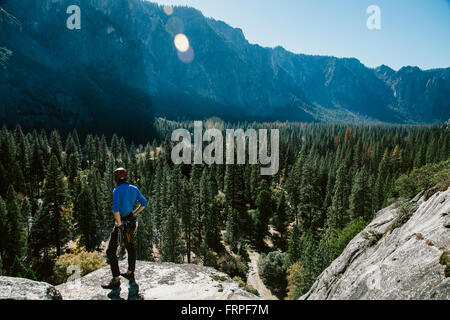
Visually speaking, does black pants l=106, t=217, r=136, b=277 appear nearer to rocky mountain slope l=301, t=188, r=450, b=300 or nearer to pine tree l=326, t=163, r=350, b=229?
rocky mountain slope l=301, t=188, r=450, b=300

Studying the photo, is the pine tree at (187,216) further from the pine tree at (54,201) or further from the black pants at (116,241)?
the black pants at (116,241)

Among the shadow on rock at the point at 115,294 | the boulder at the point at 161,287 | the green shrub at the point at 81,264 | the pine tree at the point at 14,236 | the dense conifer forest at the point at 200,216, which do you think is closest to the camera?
the shadow on rock at the point at 115,294

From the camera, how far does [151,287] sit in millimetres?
8383

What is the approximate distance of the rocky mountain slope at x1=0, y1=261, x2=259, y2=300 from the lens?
6715 mm

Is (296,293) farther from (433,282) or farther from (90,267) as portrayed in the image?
(433,282)

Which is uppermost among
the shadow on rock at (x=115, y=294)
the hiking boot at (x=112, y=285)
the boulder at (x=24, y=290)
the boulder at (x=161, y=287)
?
the boulder at (x=24, y=290)

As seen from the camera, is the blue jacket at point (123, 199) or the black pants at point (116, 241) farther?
the black pants at point (116, 241)

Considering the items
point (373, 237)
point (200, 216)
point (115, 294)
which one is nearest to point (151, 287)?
point (115, 294)

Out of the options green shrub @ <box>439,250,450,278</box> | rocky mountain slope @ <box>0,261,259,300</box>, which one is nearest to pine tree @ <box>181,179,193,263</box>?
rocky mountain slope @ <box>0,261,259,300</box>

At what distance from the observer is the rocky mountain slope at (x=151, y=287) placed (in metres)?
→ 6.71

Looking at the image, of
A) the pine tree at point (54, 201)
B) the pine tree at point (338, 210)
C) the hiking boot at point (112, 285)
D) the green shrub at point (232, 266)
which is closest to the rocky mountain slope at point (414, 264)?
the hiking boot at point (112, 285)

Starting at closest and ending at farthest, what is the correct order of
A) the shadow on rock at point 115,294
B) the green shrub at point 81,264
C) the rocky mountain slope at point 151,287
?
the rocky mountain slope at point 151,287 < the shadow on rock at point 115,294 < the green shrub at point 81,264

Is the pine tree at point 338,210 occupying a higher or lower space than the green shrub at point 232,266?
higher
